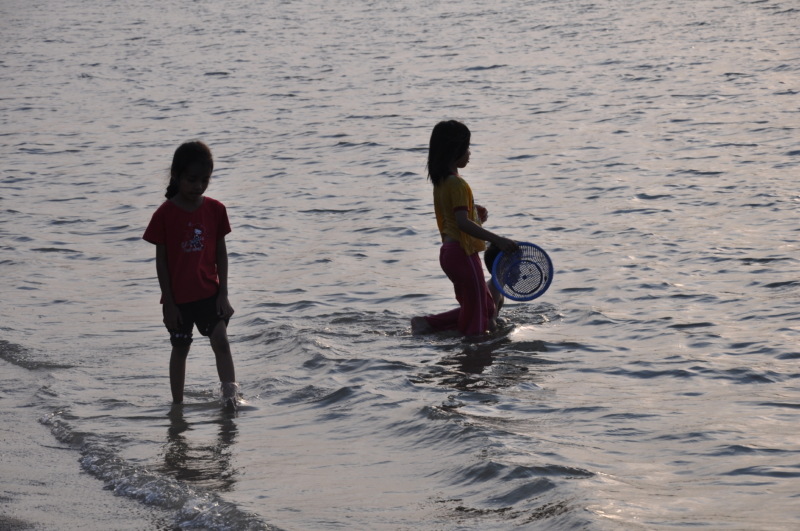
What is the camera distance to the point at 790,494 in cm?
443

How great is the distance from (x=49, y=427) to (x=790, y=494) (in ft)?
12.9

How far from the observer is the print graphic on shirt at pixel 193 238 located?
5.41 metres

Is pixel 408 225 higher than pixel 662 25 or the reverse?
the reverse

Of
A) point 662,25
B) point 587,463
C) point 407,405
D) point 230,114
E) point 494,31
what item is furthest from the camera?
point 494,31

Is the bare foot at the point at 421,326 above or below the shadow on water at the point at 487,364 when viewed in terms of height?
above

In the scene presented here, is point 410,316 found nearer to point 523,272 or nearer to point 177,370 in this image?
point 523,272

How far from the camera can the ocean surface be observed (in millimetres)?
4613

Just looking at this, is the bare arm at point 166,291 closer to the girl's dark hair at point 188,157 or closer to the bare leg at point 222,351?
the bare leg at point 222,351

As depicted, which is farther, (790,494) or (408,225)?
(408,225)

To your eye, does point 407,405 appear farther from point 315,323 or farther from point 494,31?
point 494,31

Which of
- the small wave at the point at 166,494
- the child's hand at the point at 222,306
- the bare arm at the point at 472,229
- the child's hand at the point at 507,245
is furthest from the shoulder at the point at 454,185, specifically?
the small wave at the point at 166,494

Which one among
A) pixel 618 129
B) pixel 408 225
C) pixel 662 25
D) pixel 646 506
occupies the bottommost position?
pixel 646 506

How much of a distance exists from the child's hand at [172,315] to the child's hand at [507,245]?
7.52 ft

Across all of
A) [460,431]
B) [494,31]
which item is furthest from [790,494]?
[494,31]
